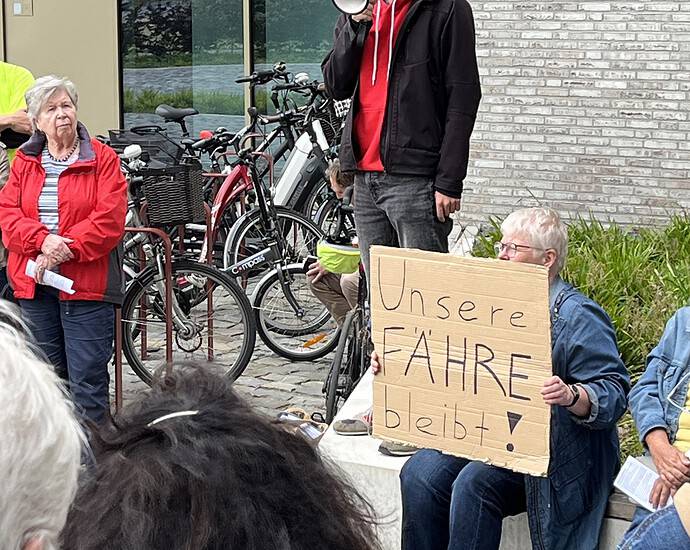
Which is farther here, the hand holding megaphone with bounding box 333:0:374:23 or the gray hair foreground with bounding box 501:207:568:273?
the hand holding megaphone with bounding box 333:0:374:23

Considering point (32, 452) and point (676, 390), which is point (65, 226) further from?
point (32, 452)

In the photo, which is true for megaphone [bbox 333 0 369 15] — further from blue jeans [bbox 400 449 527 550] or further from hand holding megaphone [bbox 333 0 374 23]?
blue jeans [bbox 400 449 527 550]

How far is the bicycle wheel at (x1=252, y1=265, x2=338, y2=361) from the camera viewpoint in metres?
7.35

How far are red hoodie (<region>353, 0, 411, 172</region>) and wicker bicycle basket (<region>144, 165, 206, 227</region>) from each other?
88.6 inches

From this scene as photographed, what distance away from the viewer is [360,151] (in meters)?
4.98

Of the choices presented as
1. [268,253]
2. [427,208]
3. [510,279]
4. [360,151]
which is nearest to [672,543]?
[510,279]

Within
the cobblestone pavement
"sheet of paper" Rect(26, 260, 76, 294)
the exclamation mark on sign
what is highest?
"sheet of paper" Rect(26, 260, 76, 294)

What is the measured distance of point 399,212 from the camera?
191 inches

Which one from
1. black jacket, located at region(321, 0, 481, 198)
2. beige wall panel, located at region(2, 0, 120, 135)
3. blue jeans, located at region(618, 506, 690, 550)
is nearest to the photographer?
blue jeans, located at region(618, 506, 690, 550)

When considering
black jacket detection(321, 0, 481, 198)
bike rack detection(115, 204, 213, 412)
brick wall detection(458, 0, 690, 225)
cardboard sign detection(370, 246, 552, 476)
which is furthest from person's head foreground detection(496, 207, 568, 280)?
brick wall detection(458, 0, 690, 225)

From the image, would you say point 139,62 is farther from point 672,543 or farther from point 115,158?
point 672,543

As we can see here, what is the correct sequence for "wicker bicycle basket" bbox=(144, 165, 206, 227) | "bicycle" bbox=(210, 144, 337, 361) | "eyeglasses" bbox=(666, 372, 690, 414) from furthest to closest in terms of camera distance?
"bicycle" bbox=(210, 144, 337, 361), "wicker bicycle basket" bbox=(144, 165, 206, 227), "eyeglasses" bbox=(666, 372, 690, 414)

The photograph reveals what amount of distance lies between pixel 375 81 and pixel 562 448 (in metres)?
1.92

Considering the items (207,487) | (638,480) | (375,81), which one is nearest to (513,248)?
(638,480)
